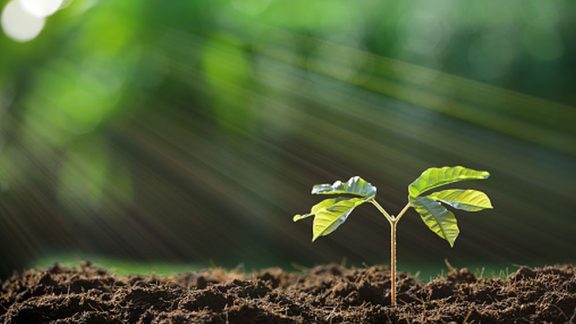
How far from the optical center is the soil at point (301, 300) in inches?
59.4

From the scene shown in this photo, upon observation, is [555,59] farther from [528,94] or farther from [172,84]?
[172,84]

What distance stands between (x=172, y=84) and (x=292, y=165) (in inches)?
45.7

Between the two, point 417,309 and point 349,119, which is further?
point 349,119

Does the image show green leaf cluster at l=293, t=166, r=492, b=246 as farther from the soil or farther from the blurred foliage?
the blurred foliage

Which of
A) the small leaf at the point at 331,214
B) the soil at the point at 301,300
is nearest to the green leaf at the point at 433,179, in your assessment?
the small leaf at the point at 331,214

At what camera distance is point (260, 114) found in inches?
219

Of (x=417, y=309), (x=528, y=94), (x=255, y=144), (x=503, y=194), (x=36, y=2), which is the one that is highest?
(x=36, y=2)

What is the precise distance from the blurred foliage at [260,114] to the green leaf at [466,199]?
11.2ft

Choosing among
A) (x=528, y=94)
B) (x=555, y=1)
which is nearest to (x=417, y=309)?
(x=528, y=94)

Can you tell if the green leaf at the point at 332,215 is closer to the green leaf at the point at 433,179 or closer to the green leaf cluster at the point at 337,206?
the green leaf cluster at the point at 337,206

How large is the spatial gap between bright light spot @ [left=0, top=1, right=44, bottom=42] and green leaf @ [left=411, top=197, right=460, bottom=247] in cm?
469

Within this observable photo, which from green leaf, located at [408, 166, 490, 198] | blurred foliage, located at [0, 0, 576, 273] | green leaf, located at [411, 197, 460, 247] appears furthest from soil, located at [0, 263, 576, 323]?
blurred foliage, located at [0, 0, 576, 273]

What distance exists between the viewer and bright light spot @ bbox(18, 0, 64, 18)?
5.43m

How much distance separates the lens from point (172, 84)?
550cm
